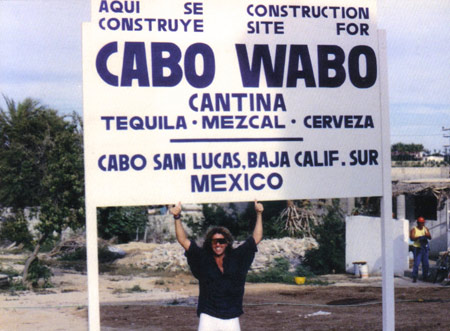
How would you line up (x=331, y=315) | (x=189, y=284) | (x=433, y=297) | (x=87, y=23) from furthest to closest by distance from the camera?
(x=189, y=284) < (x=433, y=297) < (x=331, y=315) < (x=87, y=23)

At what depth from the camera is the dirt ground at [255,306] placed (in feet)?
34.0

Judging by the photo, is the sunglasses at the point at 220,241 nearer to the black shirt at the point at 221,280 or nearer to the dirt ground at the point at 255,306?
the black shirt at the point at 221,280

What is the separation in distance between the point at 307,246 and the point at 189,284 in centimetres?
645

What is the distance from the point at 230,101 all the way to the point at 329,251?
13883 millimetres

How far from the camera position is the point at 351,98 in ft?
17.6

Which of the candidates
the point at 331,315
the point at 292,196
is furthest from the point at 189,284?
the point at 292,196

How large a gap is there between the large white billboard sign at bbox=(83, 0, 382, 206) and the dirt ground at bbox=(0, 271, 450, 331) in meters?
5.26

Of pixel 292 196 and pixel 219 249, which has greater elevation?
pixel 292 196

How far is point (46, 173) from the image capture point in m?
16.1

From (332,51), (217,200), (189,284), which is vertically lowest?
(189,284)

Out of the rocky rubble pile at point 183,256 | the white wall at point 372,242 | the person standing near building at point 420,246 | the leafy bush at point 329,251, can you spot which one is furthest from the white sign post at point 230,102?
the rocky rubble pile at point 183,256

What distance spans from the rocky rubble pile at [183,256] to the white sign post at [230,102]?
1443 cm

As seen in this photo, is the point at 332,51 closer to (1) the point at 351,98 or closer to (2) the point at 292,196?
(1) the point at 351,98

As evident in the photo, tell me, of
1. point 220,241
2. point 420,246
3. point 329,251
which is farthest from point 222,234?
point 329,251
